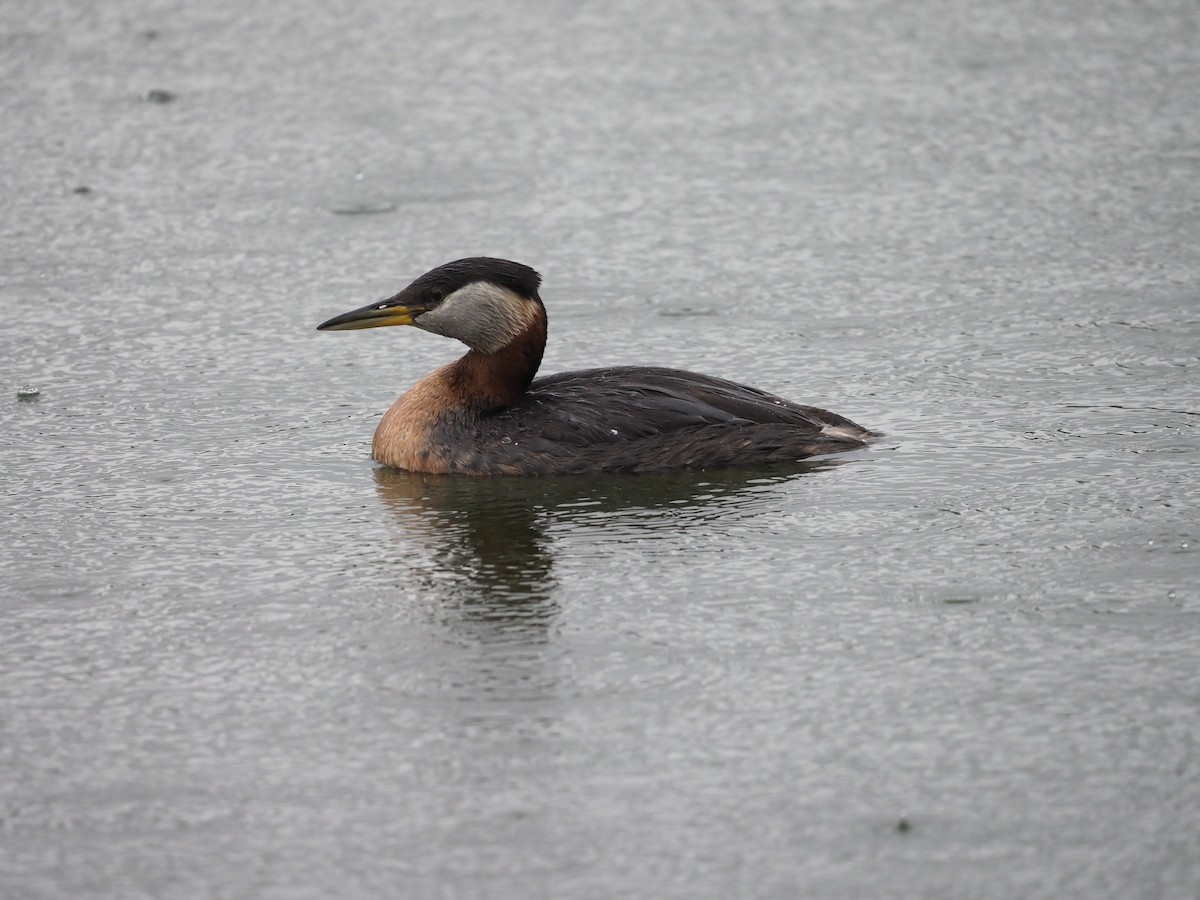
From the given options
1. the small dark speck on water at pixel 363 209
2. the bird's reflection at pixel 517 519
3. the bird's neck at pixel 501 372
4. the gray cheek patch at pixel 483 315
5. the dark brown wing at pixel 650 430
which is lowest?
the bird's reflection at pixel 517 519

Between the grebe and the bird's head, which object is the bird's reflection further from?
the bird's head

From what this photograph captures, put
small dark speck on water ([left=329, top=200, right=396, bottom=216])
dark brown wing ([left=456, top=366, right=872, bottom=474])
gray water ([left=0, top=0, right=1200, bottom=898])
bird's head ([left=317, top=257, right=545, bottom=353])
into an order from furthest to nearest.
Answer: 1. small dark speck on water ([left=329, top=200, right=396, bottom=216])
2. bird's head ([left=317, top=257, right=545, bottom=353])
3. dark brown wing ([left=456, top=366, right=872, bottom=474])
4. gray water ([left=0, top=0, right=1200, bottom=898])

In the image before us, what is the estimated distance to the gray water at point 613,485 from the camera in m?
4.80

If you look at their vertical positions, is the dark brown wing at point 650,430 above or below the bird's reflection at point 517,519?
above

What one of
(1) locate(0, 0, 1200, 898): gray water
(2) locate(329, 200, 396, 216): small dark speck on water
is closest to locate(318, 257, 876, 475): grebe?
(1) locate(0, 0, 1200, 898): gray water

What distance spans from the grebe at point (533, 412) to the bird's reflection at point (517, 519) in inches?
3.3

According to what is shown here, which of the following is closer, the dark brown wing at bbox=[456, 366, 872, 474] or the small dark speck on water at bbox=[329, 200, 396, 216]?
the dark brown wing at bbox=[456, 366, 872, 474]

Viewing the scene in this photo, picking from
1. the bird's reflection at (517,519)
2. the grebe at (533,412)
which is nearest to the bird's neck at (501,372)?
the grebe at (533,412)

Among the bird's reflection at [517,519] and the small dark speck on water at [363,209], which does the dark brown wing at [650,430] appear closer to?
the bird's reflection at [517,519]

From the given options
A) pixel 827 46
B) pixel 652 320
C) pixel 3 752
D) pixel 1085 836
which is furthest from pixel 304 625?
pixel 827 46

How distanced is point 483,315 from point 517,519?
1.04m

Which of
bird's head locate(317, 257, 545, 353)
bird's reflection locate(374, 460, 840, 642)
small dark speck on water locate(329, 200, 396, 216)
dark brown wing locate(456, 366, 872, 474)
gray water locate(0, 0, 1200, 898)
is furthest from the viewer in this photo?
small dark speck on water locate(329, 200, 396, 216)

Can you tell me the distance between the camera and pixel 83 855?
15.4 feet

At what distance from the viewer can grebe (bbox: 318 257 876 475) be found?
768 cm
